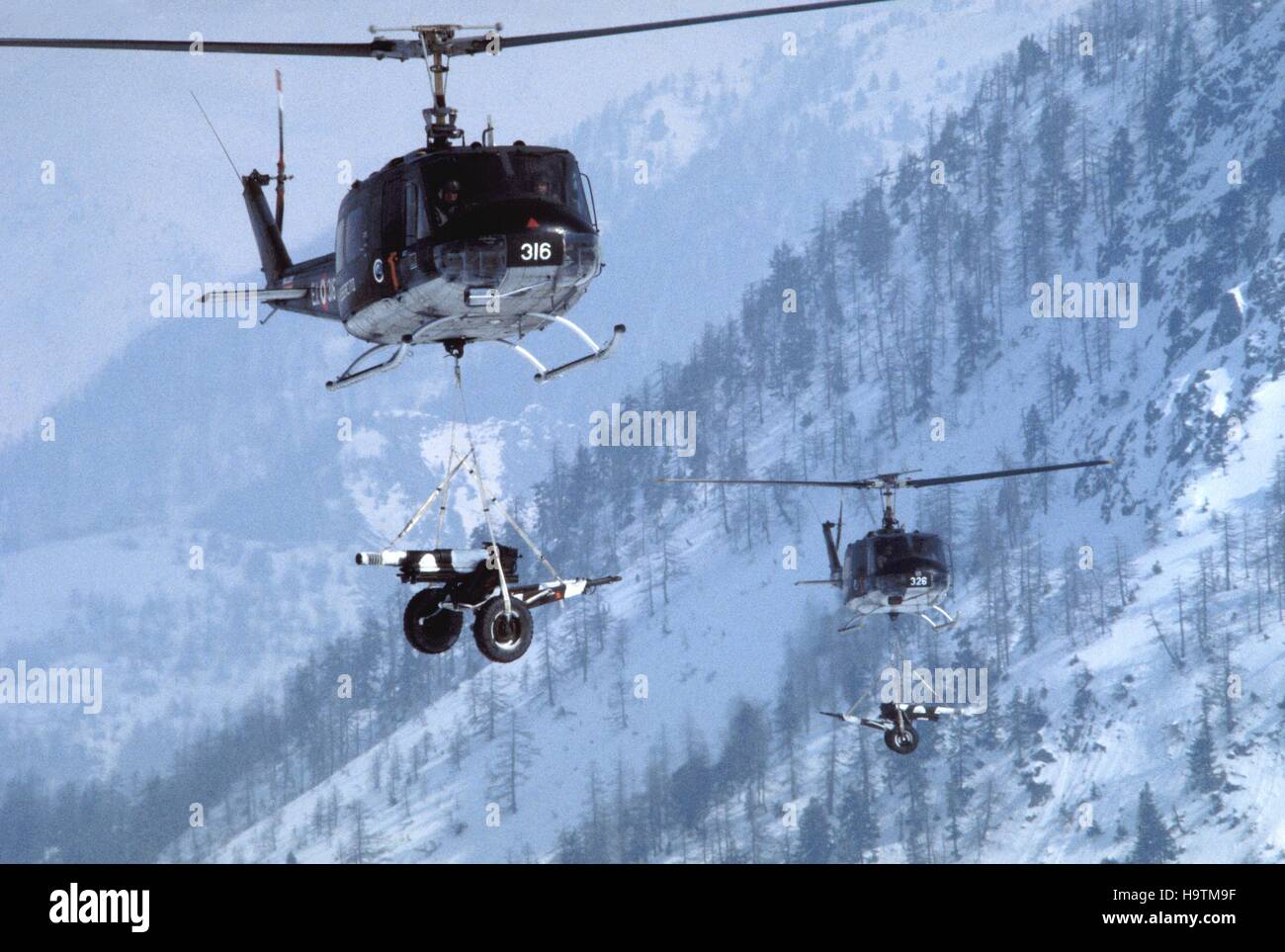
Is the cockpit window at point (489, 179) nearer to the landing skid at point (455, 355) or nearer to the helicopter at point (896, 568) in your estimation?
the landing skid at point (455, 355)

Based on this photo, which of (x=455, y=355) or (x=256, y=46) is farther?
(x=455, y=355)

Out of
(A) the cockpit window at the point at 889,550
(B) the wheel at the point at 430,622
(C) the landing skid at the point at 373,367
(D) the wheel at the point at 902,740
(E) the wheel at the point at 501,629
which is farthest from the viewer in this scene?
(D) the wheel at the point at 902,740

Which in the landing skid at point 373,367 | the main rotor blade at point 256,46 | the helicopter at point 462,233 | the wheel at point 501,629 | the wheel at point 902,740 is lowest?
the wheel at point 902,740

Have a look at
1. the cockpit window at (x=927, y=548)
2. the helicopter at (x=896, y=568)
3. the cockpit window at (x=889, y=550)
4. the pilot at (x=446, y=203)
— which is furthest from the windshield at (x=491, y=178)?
the cockpit window at (x=927, y=548)

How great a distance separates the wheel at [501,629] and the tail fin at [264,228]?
9.52 meters

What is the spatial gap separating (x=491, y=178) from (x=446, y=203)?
73 cm

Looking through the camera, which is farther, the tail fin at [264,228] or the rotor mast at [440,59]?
the tail fin at [264,228]

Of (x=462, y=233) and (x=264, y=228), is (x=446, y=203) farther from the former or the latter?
(x=264, y=228)

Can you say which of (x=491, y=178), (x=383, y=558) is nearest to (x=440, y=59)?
(x=491, y=178)

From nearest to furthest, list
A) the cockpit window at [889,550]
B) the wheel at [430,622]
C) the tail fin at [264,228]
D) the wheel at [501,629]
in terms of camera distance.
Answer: the wheel at [501,629]
the wheel at [430,622]
the tail fin at [264,228]
the cockpit window at [889,550]

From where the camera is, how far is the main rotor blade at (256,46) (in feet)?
80.5

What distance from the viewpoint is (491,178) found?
1127 inches
